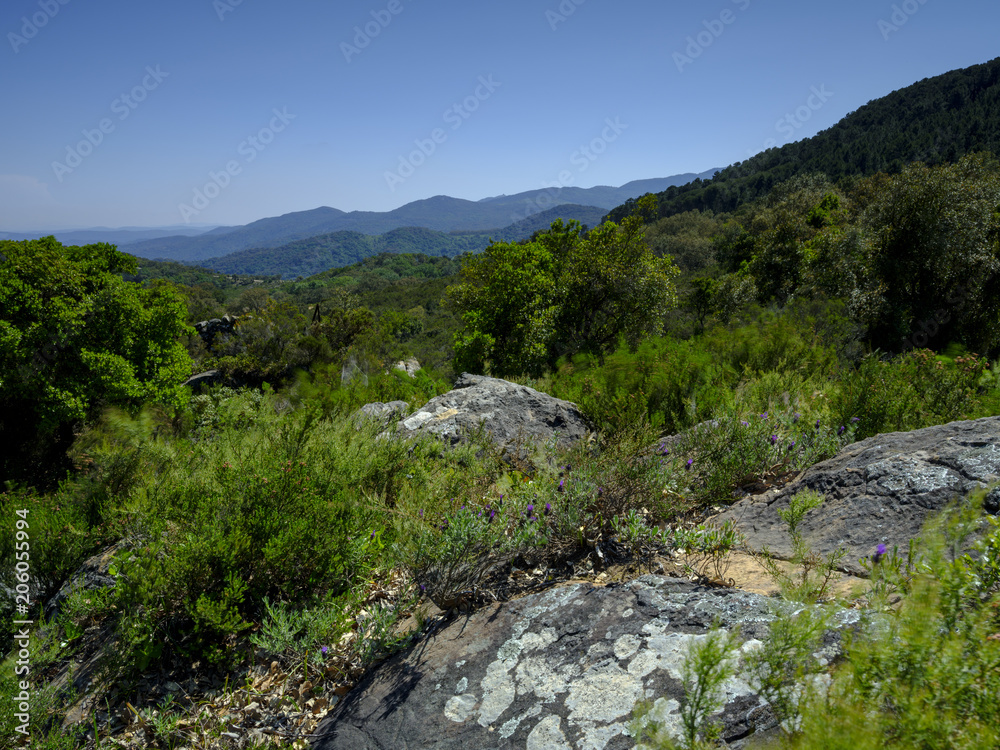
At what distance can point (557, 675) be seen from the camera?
1956mm

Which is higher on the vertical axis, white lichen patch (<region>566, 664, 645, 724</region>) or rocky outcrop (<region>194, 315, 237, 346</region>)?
rocky outcrop (<region>194, 315, 237, 346</region>)

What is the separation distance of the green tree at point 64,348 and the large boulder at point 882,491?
14916mm

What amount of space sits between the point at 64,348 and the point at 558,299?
14.0 m

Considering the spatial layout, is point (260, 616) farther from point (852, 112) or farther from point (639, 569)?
point (852, 112)

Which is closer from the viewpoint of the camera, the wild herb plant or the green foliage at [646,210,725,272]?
the wild herb plant

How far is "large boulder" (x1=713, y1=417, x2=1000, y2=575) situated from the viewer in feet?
7.98

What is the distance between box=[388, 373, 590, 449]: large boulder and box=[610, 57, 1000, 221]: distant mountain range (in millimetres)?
60319

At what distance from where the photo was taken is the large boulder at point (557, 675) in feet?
5.57

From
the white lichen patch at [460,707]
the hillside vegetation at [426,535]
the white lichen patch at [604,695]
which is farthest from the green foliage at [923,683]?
the white lichen patch at [460,707]

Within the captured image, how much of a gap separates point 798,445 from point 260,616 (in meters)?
3.71

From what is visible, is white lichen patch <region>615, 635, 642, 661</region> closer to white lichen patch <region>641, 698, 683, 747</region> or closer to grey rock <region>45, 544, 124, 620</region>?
white lichen patch <region>641, 698, 683, 747</region>

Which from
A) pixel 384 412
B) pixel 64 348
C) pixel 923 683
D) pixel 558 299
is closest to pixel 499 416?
pixel 384 412

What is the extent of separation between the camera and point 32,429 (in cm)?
1348

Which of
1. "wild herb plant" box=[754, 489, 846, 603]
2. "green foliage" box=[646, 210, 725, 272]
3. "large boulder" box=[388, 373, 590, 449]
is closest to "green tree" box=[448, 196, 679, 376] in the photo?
"large boulder" box=[388, 373, 590, 449]
